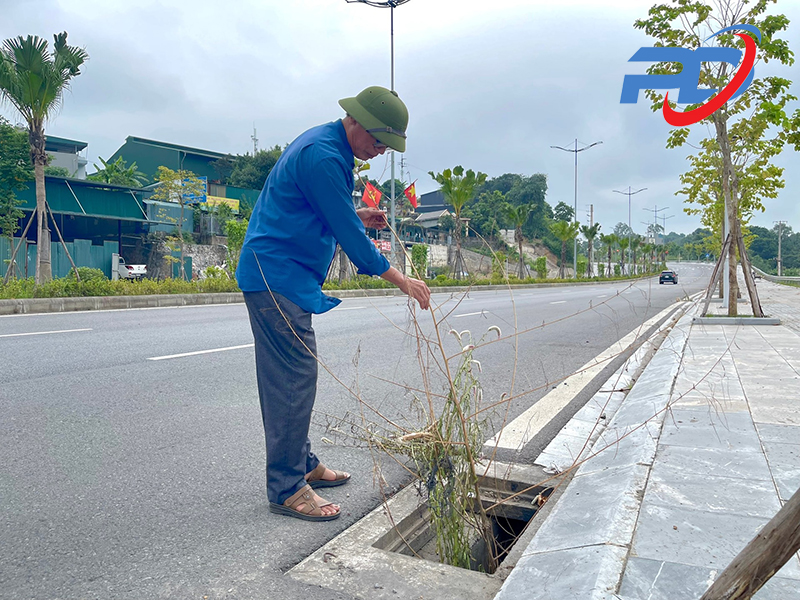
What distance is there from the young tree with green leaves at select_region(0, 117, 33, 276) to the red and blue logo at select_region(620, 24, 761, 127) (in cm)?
2064

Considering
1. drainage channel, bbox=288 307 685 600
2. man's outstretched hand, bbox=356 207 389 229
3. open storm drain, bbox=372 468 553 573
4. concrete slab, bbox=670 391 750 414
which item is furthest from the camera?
concrete slab, bbox=670 391 750 414

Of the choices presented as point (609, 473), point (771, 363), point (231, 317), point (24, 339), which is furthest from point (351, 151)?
point (231, 317)

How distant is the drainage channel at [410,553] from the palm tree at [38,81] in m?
13.7

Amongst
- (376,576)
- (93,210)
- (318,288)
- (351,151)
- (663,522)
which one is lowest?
(376,576)

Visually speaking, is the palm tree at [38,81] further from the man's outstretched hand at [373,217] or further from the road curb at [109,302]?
the man's outstretched hand at [373,217]

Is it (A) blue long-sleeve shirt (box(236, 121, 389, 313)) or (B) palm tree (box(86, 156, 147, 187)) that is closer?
(A) blue long-sleeve shirt (box(236, 121, 389, 313))

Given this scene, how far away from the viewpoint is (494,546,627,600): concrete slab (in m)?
1.80

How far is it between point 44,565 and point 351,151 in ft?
6.17

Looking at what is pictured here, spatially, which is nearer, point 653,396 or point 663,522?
point 663,522

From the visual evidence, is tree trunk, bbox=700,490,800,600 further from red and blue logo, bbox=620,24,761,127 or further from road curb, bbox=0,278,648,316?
red and blue logo, bbox=620,24,761,127

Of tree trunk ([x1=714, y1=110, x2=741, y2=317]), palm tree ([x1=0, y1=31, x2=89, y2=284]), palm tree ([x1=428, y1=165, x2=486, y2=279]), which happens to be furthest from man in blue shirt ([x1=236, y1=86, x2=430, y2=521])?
palm tree ([x1=428, y1=165, x2=486, y2=279])

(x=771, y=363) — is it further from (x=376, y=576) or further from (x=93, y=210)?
(x=93, y=210)

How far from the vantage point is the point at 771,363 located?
5805 mm

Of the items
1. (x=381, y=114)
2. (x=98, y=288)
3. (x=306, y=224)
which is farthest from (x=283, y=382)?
(x=98, y=288)
